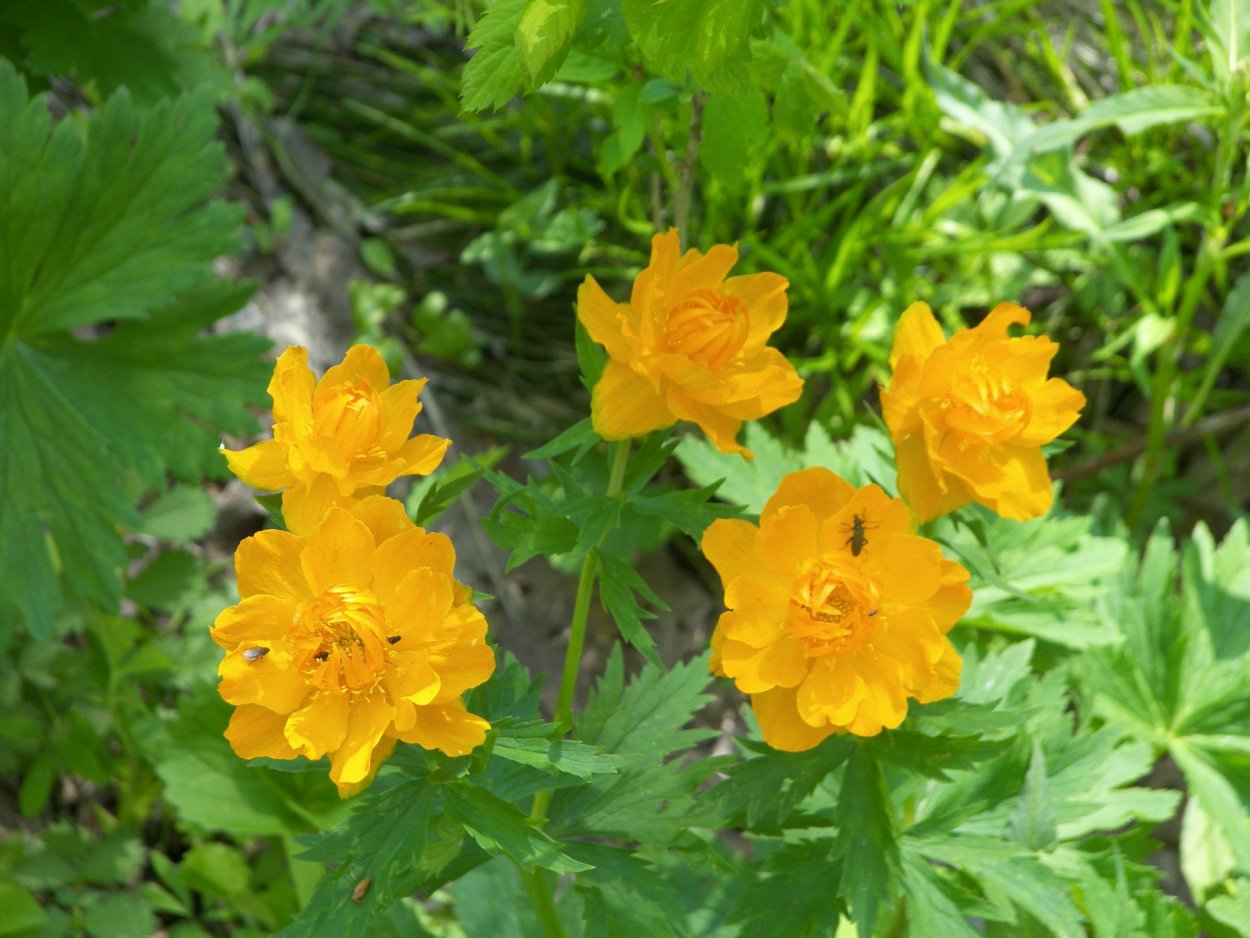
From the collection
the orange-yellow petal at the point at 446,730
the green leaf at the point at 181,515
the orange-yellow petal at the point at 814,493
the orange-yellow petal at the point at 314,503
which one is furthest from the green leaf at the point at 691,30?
the green leaf at the point at 181,515

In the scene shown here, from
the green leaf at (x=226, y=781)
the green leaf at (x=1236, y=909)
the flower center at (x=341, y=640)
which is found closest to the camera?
the flower center at (x=341, y=640)

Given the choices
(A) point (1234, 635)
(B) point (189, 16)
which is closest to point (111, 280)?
(B) point (189, 16)

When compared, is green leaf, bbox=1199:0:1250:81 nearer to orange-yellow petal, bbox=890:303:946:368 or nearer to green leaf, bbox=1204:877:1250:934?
orange-yellow petal, bbox=890:303:946:368

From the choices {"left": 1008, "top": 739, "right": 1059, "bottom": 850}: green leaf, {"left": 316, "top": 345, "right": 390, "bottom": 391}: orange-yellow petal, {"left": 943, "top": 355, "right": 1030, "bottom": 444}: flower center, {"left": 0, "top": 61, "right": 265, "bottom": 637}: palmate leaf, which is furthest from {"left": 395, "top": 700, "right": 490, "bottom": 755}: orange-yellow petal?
{"left": 0, "top": 61, "right": 265, "bottom": 637}: palmate leaf

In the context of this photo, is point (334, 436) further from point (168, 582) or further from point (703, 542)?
point (168, 582)

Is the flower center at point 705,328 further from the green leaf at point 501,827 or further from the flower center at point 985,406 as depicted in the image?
the green leaf at point 501,827

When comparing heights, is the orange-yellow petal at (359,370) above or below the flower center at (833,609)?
above
